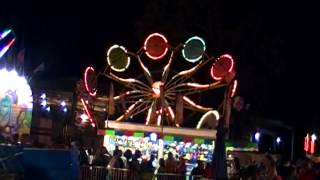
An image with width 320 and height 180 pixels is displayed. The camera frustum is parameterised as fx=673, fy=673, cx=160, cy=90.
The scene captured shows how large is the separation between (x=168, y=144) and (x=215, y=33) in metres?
11.7

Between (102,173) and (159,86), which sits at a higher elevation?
(159,86)

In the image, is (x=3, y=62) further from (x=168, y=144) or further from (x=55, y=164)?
(x=55, y=164)

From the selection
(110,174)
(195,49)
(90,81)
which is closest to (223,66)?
(195,49)

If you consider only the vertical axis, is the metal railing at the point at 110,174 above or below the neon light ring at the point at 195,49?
below

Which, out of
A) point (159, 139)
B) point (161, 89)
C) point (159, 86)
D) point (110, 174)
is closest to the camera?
point (110, 174)

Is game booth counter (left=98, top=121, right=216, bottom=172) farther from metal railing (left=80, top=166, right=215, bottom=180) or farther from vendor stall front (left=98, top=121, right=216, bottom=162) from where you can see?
metal railing (left=80, top=166, right=215, bottom=180)

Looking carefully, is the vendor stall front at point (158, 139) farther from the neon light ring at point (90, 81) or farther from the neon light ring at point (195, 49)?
the neon light ring at point (195, 49)

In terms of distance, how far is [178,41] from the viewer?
3747 centimetres

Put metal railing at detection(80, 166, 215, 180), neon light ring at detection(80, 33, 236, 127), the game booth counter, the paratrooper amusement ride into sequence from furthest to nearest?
neon light ring at detection(80, 33, 236, 127), the paratrooper amusement ride, the game booth counter, metal railing at detection(80, 166, 215, 180)

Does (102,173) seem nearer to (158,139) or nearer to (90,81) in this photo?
(158,139)

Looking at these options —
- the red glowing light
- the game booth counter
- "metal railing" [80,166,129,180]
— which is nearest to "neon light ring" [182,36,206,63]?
the red glowing light

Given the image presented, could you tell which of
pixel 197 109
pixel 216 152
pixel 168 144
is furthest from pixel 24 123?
pixel 216 152

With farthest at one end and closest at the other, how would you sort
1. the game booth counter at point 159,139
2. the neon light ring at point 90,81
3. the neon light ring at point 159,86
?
the neon light ring at point 159,86 → the neon light ring at point 90,81 → the game booth counter at point 159,139

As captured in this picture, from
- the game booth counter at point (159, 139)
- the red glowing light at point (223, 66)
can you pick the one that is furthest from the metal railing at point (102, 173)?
the red glowing light at point (223, 66)
